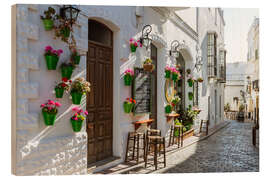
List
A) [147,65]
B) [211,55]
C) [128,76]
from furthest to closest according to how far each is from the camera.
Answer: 1. [211,55]
2. [147,65]
3. [128,76]

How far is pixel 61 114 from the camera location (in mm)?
3943

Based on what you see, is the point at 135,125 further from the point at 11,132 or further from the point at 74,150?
the point at 11,132

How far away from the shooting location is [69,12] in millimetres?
3994

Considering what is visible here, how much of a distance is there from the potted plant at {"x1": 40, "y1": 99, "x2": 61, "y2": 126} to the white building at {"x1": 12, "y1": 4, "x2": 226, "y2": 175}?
10 cm

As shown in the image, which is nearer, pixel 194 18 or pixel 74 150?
pixel 74 150

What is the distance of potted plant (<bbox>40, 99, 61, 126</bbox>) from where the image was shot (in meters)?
3.53

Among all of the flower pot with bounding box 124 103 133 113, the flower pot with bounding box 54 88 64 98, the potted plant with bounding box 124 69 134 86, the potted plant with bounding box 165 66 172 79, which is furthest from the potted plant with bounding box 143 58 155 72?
the flower pot with bounding box 54 88 64 98

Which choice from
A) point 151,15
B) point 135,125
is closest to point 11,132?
point 135,125

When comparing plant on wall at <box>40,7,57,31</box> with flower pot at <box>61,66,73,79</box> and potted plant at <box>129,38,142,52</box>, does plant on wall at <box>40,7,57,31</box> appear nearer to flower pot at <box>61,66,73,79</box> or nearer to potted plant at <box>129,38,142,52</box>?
flower pot at <box>61,66,73,79</box>

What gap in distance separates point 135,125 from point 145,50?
6.13ft

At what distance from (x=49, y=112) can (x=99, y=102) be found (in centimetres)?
158

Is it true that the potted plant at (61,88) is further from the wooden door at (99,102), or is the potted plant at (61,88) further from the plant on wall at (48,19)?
the wooden door at (99,102)

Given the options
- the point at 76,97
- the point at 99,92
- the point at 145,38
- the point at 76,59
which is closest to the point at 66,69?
the point at 76,59

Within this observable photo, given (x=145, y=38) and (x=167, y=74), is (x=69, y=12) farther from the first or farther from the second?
(x=167, y=74)
